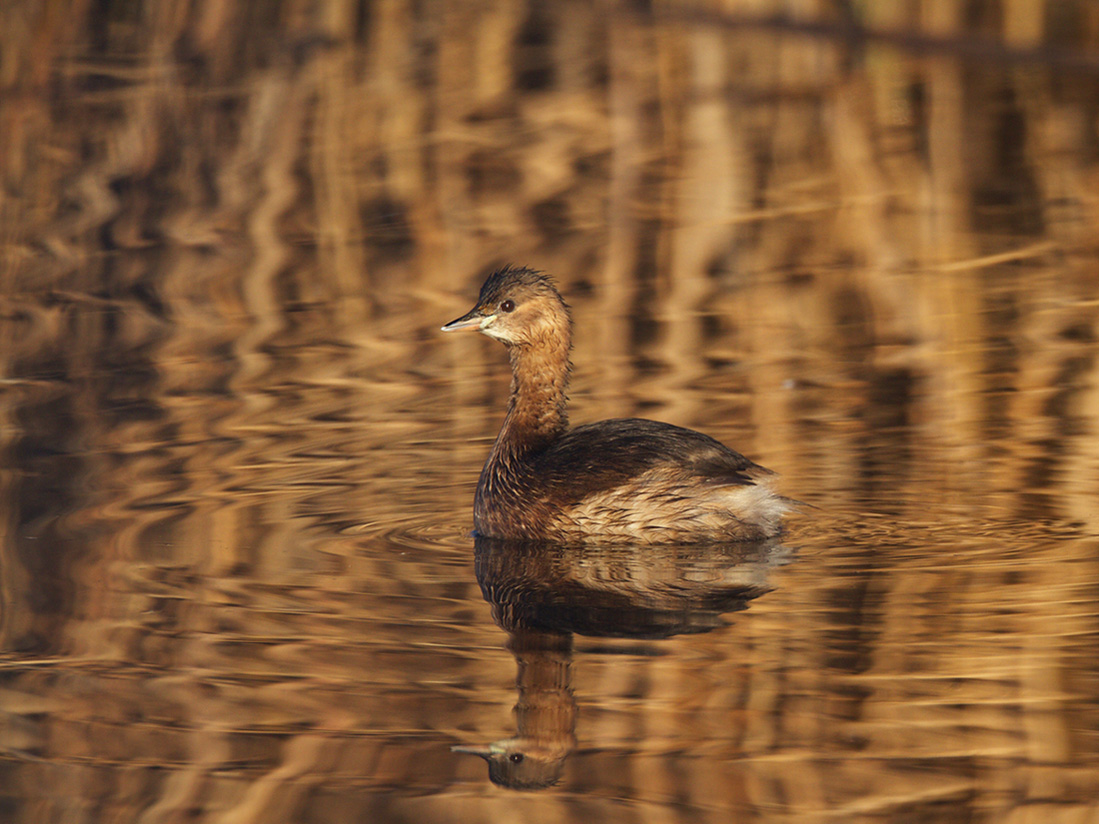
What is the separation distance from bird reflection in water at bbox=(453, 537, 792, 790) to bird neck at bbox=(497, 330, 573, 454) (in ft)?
1.77

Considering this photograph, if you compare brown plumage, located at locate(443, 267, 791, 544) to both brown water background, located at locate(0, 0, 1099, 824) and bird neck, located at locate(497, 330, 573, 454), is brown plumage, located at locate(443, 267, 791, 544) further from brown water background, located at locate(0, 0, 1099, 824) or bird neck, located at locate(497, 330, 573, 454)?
brown water background, located at locate(0, 0, 1099, 824)

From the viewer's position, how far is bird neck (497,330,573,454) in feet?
25.0

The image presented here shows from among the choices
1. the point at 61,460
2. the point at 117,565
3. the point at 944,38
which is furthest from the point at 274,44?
the point at 117,565

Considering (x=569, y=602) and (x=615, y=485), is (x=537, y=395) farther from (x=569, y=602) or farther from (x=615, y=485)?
(x=569, y=602)

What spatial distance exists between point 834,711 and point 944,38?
57.5ft

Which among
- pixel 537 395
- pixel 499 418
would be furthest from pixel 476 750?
pixel 499 418

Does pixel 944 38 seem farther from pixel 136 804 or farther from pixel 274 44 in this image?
pixel 136 804

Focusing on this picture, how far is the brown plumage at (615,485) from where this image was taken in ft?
22.7

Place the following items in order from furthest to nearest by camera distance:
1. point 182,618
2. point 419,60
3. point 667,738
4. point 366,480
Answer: point 419,60
point 366,480
point 182,618
point 667,738

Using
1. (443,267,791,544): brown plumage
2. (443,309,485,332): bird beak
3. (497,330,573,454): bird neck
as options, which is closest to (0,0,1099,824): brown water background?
(443,267,791,544): brown plumage

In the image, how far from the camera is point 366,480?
7.78 m

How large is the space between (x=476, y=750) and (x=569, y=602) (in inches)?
53.5

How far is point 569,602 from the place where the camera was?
6.38m

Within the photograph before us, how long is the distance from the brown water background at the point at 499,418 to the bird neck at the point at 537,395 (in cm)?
38
